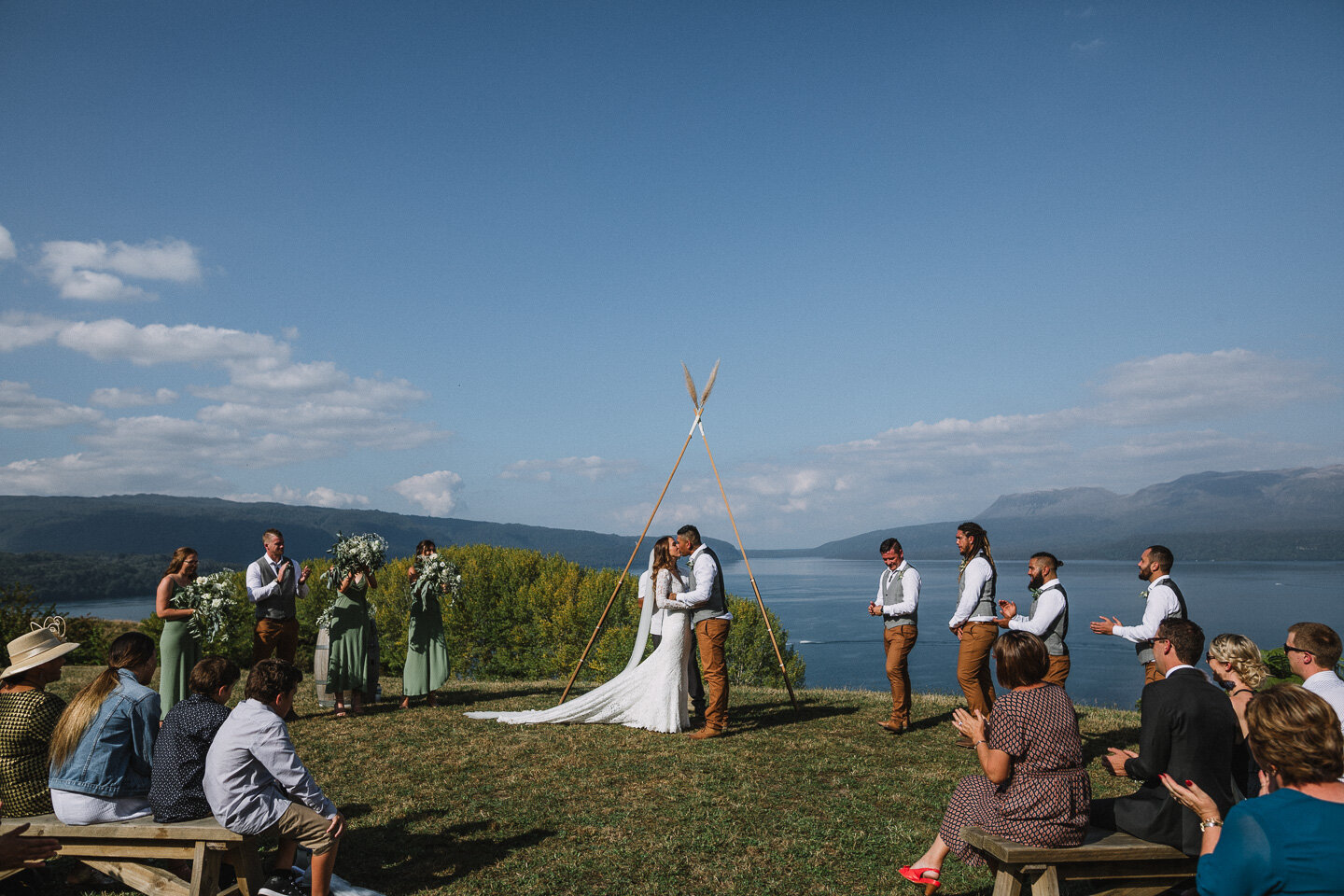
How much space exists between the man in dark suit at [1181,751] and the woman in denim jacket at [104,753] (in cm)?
593

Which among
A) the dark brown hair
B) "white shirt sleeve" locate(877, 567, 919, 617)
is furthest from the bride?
the dark brown hair

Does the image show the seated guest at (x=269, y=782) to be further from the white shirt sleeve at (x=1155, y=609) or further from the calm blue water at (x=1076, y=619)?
the calm blue water at (x=1076, y=619)

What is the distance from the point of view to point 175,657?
8.98 m

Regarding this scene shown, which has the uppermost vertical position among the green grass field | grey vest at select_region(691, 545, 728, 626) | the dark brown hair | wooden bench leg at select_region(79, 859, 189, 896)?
the dark brown hair

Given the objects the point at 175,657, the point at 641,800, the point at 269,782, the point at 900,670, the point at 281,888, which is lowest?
the point at 641,800

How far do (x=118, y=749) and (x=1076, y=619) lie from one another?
14401 cm

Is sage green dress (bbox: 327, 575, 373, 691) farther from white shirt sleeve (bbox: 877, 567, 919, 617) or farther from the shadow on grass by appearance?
white shirt sleeve (bbox: 877, 567, 919, 617)

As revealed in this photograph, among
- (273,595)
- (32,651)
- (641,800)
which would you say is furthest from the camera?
(273,595)

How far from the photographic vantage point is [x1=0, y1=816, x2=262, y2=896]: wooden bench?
171 inches

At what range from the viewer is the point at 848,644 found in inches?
3659

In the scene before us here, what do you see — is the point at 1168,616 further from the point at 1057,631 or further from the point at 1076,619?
the point at 1076,619

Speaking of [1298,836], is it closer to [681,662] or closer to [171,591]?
[681,662]

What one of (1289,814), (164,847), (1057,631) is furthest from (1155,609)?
(164,847)

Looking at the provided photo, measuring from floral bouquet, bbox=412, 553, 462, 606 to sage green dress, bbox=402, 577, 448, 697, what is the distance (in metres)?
0.03
